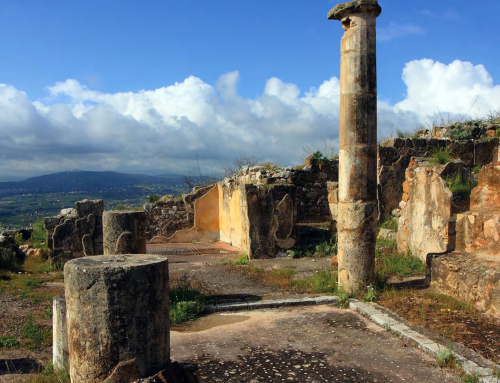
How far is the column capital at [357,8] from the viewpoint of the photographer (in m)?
6.73

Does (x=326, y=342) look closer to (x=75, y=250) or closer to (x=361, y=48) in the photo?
(x=361, y=48)

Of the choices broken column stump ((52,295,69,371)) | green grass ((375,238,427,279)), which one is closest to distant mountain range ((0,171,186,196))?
green grass ((375,238,427,279))

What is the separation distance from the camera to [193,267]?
998 cm

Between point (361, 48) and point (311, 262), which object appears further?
point (311, 262)

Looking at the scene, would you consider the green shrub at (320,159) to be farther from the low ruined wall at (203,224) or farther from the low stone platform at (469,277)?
the low stone platform at (469,277)

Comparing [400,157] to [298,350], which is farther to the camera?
[400,157]

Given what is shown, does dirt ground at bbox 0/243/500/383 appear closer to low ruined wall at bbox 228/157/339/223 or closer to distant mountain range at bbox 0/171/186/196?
low ruined wall at bbox 228/157/339/223

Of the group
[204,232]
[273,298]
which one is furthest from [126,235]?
[204,232]

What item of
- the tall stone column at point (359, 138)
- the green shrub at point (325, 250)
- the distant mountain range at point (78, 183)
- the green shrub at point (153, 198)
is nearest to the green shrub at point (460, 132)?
the green shrub at point (325, 250)

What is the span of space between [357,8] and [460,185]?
13.2ft

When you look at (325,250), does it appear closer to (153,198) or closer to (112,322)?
(112,322)

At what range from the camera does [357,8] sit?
6777mm

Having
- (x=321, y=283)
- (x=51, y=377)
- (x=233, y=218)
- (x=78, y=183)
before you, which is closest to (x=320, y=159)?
(x=233, y=218)

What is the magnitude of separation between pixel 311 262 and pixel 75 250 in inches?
235
